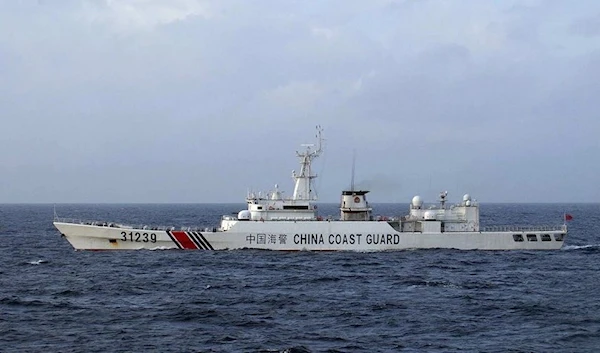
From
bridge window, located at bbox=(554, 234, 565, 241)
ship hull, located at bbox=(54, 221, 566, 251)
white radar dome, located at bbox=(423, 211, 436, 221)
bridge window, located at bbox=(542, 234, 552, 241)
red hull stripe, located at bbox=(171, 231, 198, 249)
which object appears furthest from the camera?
bridge window, located at bbox=(554, 234, 565, 241)

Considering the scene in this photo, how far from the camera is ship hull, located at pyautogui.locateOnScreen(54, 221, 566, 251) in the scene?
5422 centimetres

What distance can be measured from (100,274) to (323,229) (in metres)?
17.8

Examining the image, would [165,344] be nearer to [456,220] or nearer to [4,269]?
[4,269]

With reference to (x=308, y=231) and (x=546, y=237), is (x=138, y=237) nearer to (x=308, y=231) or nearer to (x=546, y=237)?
(x=308, y=231)

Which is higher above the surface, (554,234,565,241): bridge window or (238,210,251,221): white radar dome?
(238,210,251,221): white radar dome

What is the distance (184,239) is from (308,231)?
944 centimetres

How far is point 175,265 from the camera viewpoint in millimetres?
47844

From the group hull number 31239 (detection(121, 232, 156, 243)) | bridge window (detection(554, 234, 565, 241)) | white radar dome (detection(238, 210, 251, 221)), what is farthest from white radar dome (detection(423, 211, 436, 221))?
hull number 31239 (detection(121, 232, 156, 243))

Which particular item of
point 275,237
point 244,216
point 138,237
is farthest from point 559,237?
point 138,237

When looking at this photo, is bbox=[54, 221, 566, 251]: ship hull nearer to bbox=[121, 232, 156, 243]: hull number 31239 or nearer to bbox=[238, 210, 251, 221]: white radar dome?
bbox=[121, 232, 156, 243]: hull number 31239

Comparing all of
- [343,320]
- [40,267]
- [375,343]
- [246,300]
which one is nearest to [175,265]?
[40,267]

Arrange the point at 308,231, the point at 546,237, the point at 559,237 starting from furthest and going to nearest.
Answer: the point at 559,237
the point at 546,237
the point at 308,231

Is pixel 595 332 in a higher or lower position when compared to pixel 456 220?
lower

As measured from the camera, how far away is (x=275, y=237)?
2142 inches
